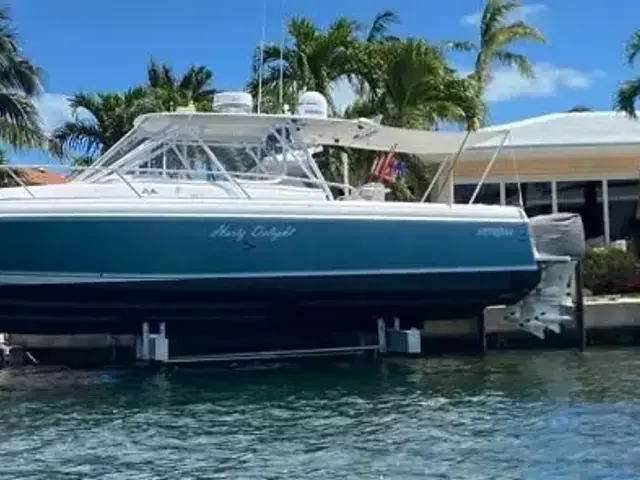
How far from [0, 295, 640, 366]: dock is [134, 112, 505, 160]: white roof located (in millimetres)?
2973

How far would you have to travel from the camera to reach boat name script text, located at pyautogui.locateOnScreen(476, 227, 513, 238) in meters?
16.3

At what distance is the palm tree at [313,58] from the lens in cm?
2309

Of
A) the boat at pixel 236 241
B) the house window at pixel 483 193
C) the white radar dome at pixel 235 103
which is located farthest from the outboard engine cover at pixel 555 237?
the house window at pixel 483 193

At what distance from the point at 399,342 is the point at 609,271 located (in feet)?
19.0

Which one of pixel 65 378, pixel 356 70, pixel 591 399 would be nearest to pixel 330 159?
pixel 356 70

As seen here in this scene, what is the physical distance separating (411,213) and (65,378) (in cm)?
553

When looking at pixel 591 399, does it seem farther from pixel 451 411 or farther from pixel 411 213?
pixel 411 213

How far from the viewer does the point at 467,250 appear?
1630 centimetres

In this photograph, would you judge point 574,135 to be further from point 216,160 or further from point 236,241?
point 236,241

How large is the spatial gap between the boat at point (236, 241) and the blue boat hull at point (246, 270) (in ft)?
0.06

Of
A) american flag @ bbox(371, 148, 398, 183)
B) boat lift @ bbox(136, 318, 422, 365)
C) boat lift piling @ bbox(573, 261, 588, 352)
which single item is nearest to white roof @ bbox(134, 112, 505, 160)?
american flag @ bbox(371, 148, 398, 183)

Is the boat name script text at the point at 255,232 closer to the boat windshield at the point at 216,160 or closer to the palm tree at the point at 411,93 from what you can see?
the boat windshield at the point at 216,160

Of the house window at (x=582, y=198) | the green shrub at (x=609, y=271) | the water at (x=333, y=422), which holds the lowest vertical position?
the water at (x=333, y=422)

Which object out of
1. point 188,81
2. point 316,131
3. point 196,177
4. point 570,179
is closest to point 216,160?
point 196,177
